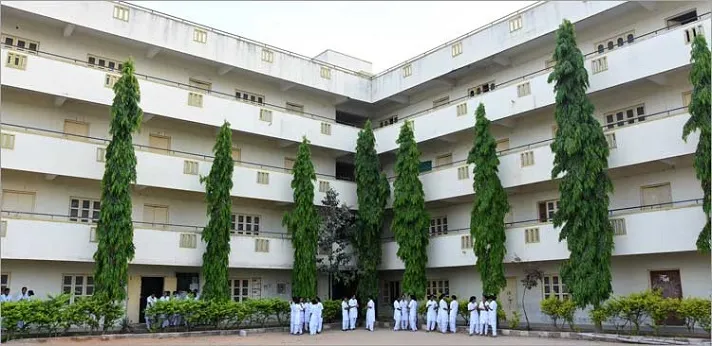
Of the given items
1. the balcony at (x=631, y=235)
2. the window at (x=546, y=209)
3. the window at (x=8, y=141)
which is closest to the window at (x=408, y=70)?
the balcony at (x=631, y=235)

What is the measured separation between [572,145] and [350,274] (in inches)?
429

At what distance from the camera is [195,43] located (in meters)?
23.5

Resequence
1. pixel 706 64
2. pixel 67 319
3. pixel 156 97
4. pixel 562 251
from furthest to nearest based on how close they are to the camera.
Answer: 1. pixel 156 97
2. pixel 562 251
3. pixel 67 319
4. pixel 706 64

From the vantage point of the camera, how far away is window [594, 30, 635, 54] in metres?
20.4

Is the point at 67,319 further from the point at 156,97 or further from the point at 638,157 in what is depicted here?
the point at 638,157

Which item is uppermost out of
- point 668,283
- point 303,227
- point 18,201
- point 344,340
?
point 18,201

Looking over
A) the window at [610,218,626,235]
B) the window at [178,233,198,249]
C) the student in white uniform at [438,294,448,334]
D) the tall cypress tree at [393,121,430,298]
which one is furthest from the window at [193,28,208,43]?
the window at [610,218,626,235]

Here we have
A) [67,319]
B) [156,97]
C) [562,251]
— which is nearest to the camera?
[67,319]

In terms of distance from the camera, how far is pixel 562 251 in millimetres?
19469

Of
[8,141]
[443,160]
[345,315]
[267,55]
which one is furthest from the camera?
[443,160]

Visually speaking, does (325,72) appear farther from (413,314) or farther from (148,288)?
(148,288)

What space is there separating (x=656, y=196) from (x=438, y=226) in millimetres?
9282

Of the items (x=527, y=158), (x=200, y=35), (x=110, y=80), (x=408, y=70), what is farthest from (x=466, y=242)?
(x=110, y=80)

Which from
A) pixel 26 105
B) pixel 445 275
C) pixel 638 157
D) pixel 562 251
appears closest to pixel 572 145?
pixel 638 157
